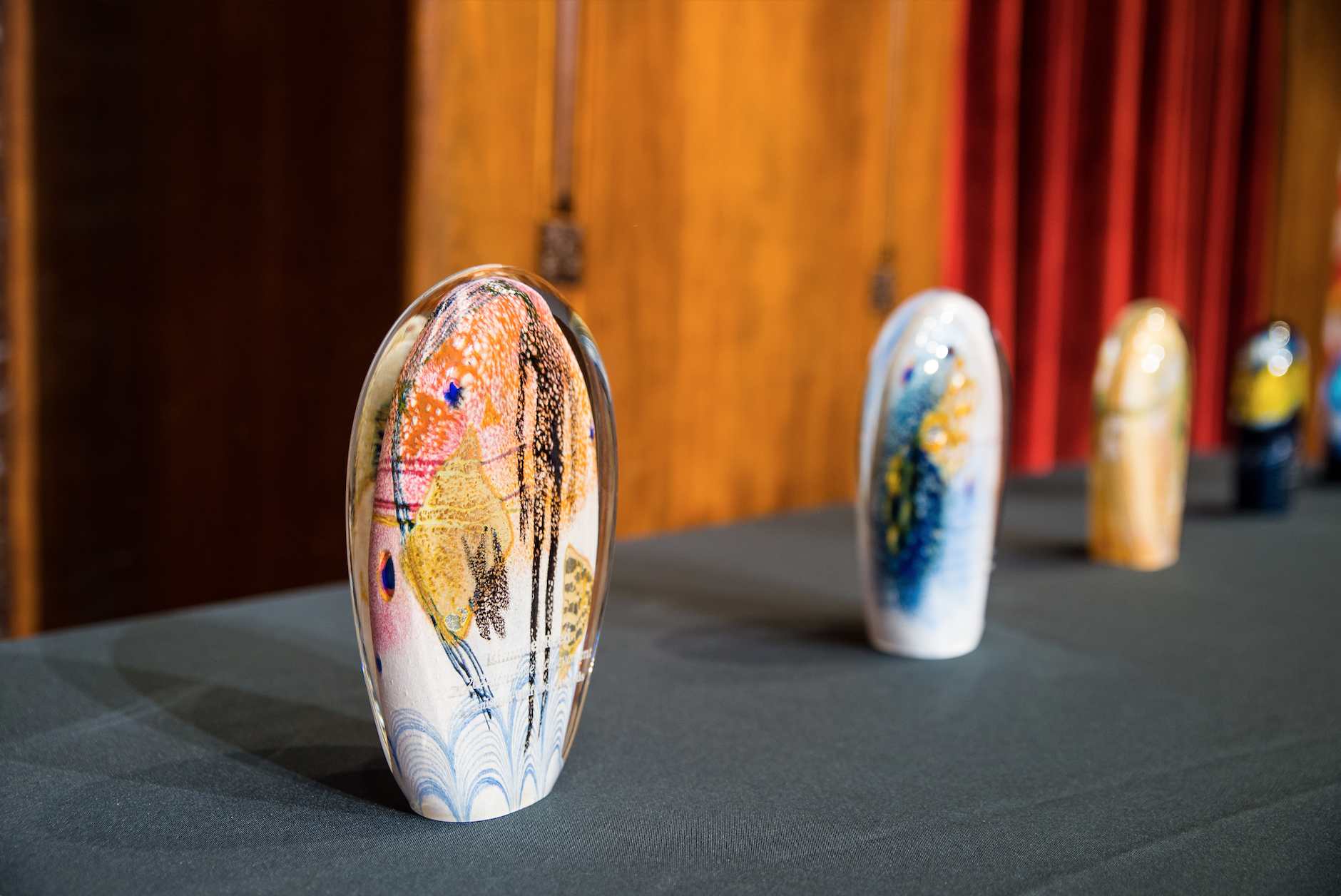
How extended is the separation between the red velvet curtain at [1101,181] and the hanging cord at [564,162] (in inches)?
32.3

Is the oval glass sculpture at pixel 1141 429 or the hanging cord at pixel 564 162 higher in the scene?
the hanging cord at pixel 564 162

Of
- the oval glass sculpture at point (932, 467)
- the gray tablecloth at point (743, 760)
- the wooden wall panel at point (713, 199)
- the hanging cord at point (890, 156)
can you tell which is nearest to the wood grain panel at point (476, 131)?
the wooden wall panel at point (713, 199)

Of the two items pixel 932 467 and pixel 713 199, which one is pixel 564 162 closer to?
pixel 713 199

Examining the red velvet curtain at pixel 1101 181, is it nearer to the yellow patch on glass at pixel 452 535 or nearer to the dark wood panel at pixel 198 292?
the dark wood panel at pixel 198 292

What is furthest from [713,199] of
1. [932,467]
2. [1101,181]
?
[1101,181]

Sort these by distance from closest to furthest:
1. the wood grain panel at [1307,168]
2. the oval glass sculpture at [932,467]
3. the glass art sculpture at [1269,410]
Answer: the oval glass sculpture at [932,467]
the glass art sculpture at [1269,410]
the wood grain panel at [1307,168]

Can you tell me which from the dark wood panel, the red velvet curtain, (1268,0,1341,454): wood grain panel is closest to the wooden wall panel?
the dark wood panel

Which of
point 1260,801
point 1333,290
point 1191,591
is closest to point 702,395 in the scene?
point 1191,591

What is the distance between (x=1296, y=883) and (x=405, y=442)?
14.3 inches

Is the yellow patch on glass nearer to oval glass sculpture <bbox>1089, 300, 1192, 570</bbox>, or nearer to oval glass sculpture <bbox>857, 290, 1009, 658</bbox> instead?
oval glass sculpture <bbox>857, 290, 1009, 658</bbox>

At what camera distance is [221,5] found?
1140 mm

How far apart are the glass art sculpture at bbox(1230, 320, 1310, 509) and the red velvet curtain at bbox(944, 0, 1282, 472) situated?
1.77 feet

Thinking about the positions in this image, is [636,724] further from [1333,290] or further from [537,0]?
[1333,290]

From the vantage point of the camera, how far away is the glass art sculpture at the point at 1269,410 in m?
1.10
